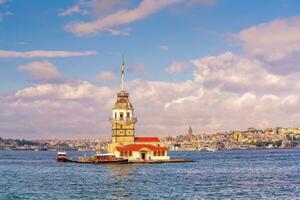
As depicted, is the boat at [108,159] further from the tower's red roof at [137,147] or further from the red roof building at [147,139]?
the red roof building at [147,139]

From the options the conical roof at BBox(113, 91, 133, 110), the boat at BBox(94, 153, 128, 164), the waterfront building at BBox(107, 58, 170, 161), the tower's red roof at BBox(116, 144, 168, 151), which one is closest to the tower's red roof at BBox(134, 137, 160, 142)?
the waterfront building at BBox(107, 58, 170, 161)

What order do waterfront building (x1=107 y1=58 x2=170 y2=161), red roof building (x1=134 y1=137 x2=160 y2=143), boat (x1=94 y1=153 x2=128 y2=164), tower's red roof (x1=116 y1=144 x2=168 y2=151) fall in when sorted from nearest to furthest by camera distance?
boat (x1=94 y1=153 x2=128 y2=164), tower's red roof (x1=116 y1=144 x2=168 y2=151), waterfront building (x1=107 y1=58 x2=170 y2=161), red roof building (x1=134 y1=137 x2=160 y2=143)

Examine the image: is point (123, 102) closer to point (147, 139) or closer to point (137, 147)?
point (147, 139)

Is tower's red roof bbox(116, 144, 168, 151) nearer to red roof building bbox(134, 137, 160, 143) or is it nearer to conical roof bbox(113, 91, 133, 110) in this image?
red roof building bbox(134, 137, 160, 143)

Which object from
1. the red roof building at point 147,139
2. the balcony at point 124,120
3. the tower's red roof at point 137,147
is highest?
the balcony at point 124,120

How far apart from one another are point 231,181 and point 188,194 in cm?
1749

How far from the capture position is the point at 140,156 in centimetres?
13150

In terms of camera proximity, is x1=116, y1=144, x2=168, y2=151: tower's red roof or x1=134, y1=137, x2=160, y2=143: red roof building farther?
x1=134, y1=137, x2=160, y2=143: red roof building

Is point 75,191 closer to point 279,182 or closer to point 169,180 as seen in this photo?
point 169,180

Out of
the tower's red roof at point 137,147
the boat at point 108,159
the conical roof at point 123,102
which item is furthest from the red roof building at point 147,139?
the boat at point 108,159

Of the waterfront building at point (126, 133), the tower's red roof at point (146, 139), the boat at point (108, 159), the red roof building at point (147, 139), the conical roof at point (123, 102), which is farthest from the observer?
the conical roof at point (123, 102)

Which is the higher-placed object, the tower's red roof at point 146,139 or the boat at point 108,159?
the tower's red roof at point 146,139

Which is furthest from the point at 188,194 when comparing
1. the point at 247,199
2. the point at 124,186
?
the point at 124,186

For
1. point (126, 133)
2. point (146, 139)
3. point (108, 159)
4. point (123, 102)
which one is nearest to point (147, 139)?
point (146, 139)
